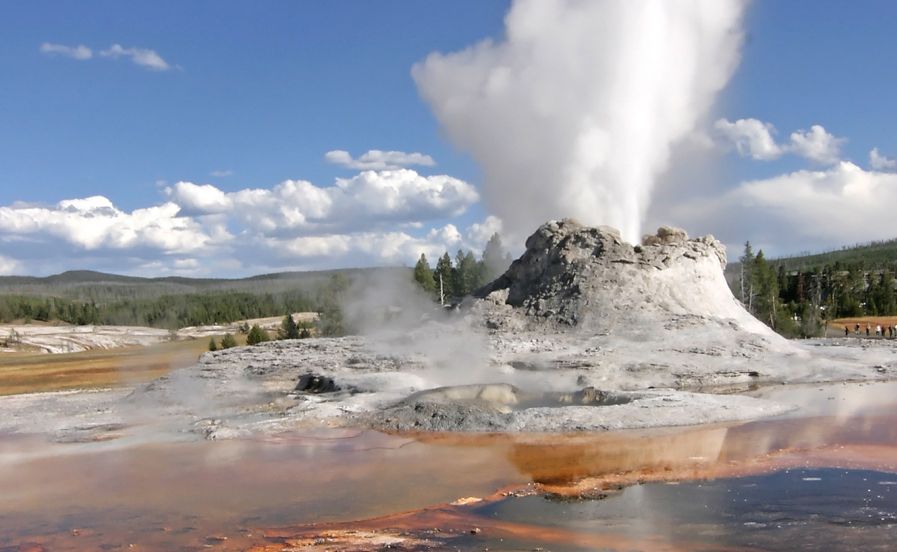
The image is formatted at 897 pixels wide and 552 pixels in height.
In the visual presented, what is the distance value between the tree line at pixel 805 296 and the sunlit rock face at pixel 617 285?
1720cm

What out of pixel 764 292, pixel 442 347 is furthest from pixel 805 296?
pixel 442 347

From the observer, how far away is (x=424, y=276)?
49781mm

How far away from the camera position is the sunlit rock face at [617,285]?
2069 cm

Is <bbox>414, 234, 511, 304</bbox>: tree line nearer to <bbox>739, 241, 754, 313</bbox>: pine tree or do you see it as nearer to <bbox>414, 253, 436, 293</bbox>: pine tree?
<bbox>414, 253, 436, 293</bbox>: pine tree

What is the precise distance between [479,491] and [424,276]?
132 feet

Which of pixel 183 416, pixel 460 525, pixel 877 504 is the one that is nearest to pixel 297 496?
pixel 460 525

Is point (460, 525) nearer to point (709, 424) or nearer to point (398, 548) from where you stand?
point (398, 548)

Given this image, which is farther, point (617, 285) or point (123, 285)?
point (123, 285)

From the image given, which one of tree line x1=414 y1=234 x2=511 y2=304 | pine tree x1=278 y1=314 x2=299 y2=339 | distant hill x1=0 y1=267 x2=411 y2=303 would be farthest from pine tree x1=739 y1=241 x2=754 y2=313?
distant hill x1=0 y1=267 x2=411 y2=303

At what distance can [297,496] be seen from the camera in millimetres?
9977

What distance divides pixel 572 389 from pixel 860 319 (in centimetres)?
4522

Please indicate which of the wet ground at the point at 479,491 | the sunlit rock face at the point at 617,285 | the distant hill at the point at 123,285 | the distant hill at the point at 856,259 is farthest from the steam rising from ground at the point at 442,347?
the distant hill at the point at 123,285

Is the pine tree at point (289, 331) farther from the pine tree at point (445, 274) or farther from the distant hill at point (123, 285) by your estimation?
the distant hill at point (123, 285)

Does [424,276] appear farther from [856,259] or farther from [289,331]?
[856,259]
